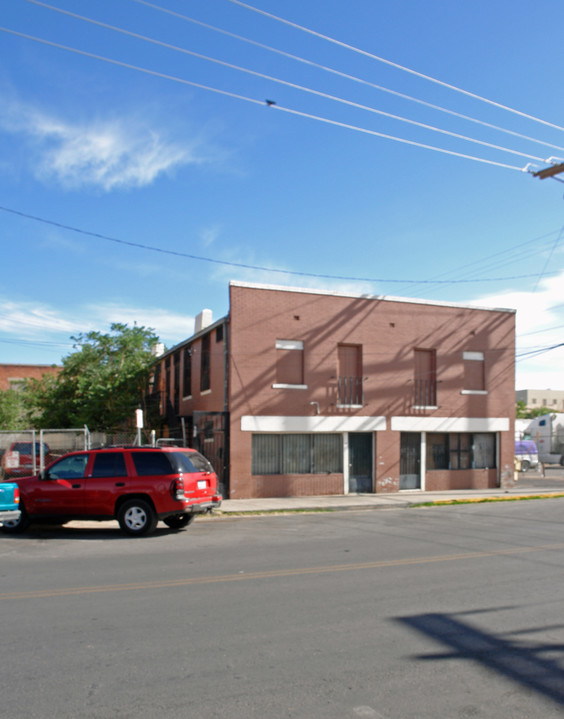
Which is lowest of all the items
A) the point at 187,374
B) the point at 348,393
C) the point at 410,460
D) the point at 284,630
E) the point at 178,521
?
the point at 178,521

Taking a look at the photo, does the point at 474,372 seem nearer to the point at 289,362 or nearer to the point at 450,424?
the point at 450,424

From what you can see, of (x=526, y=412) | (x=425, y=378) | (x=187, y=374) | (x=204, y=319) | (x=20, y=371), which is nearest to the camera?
(x=425, y=378)

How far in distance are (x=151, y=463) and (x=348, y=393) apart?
36.3 feet

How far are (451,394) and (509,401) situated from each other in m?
2.82

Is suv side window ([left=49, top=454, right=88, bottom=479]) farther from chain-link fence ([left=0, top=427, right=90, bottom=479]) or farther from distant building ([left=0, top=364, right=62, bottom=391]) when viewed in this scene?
distant building ([left=0, top=364, right=62, bottom=391])

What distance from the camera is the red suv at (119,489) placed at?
12953 mm

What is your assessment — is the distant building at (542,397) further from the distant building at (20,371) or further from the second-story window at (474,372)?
the second-story window at (474,372)

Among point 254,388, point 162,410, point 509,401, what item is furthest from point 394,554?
point 162,410

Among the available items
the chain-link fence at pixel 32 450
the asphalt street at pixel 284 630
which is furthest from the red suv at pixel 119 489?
the chain-link fence at pixel 32 450

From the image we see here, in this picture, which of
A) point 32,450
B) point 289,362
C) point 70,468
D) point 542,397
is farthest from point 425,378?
point 542,397

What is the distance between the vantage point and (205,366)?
24453 millimetres

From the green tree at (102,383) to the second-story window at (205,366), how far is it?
7.21 m

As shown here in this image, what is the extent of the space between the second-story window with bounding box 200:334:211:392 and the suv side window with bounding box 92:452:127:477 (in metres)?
10.6

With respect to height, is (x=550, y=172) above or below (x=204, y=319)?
above
